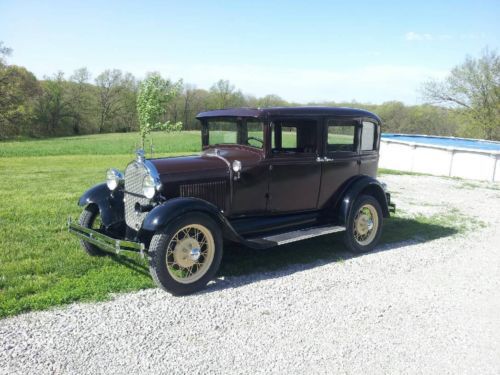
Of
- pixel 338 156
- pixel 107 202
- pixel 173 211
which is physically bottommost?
pixel 107 202

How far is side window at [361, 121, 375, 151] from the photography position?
20.7ft

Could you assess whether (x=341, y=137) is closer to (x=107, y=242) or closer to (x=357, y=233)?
(x=357, y=233)

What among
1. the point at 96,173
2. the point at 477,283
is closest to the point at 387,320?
the point at 477,283

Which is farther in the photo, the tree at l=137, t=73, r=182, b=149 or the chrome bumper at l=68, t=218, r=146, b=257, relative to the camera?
the tree at l=137, t=73, r=182, b=149

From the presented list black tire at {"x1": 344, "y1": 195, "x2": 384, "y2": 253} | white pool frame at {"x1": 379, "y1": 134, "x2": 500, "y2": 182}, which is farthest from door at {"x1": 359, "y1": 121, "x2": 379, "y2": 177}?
white pool frame at {"x1": 379, "y1": 134, "x2": 500, "y2": 182}

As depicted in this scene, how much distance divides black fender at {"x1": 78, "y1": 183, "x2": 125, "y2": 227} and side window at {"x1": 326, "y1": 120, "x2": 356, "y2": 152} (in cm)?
288

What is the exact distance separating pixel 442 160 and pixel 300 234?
1403 centimetres

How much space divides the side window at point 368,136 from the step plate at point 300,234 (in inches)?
57.8

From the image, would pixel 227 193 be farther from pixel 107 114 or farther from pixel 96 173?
pixel 107 114

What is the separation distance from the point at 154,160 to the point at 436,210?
674 centimetres

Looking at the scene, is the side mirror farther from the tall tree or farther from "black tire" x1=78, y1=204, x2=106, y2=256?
the tall tree

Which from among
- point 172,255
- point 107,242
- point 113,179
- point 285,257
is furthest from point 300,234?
point 113,179

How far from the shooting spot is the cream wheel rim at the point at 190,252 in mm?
4293

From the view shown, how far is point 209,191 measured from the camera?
4.84 meters
